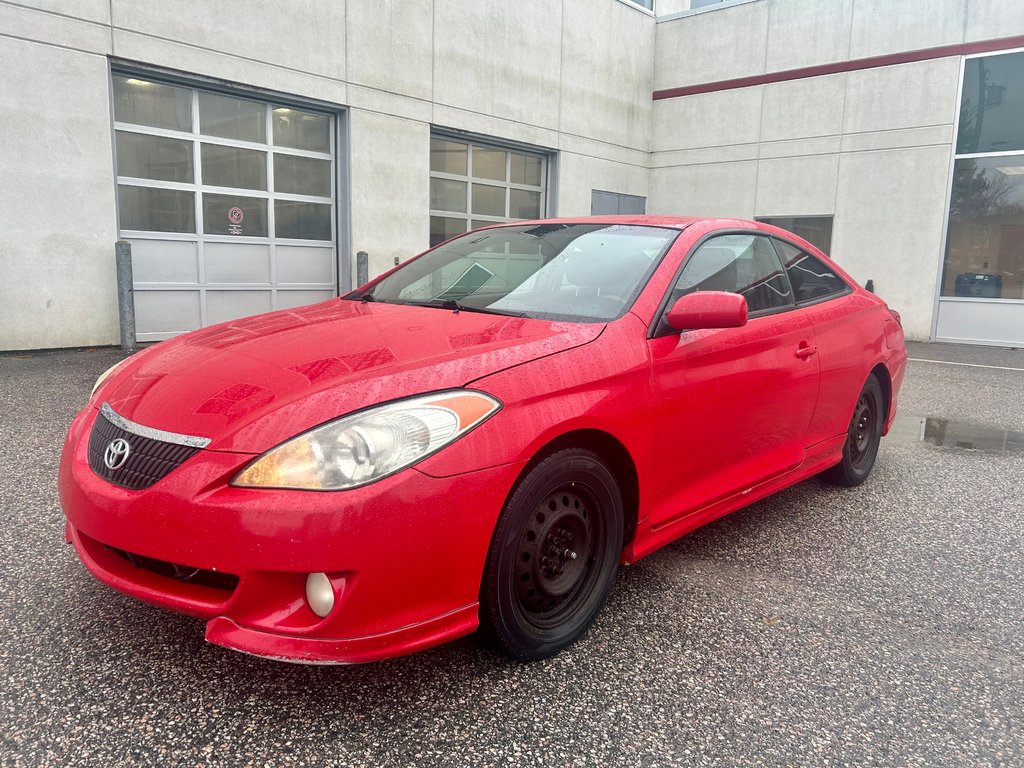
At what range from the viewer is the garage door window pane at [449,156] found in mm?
11945

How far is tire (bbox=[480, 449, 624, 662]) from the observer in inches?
85.7

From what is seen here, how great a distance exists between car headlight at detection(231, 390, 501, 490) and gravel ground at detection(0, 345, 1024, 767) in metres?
0.69

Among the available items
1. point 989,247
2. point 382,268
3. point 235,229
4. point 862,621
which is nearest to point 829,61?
point 989,247

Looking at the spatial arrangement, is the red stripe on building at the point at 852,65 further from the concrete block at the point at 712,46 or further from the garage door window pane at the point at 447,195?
the garage door window pane at the point at 447,195

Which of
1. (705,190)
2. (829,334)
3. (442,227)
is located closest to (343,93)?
(442,227)

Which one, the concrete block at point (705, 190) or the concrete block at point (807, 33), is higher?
the concrete block at point (807, 33)

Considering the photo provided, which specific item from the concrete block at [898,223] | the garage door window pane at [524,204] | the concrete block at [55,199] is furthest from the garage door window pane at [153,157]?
the concrete block at [898,223]

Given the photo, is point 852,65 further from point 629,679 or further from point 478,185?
point 629,679

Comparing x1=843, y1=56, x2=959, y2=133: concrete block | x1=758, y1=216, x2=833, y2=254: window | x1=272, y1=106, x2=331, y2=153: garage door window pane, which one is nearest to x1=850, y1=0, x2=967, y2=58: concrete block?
x1=843, y1=56, x2=959, y2=133: concrete block

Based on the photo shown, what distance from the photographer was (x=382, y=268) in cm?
1117

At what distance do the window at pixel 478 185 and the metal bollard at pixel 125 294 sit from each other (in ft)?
15.5

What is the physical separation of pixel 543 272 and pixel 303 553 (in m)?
1.66

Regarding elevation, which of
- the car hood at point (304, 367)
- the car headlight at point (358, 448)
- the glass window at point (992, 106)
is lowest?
the car headlight at point (358, 448)

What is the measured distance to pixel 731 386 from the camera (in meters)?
3.00
